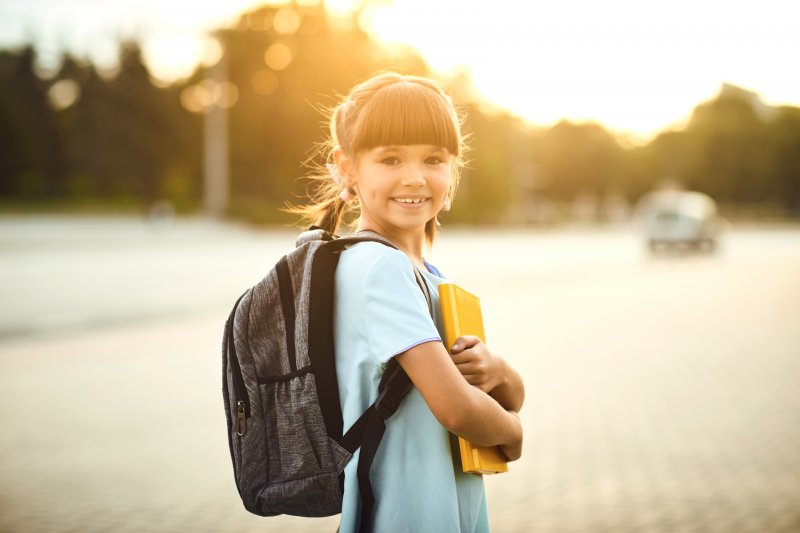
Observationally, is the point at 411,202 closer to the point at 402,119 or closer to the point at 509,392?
the point at 402,119

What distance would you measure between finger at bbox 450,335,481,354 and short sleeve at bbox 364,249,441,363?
0.28 feet

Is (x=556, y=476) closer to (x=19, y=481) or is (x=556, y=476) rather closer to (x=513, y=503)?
(x=513, y=503)

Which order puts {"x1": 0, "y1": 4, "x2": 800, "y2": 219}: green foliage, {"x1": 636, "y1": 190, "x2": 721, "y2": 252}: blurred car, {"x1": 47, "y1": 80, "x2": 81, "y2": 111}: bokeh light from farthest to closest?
{"x1": 47, "y1": 80, "x2": 81, "y2": 111}: bokeh light
{"x1": 0, "y1": 4, "x2": 800, "y2": 219}: green foliage
{"x1": 636, "y1": 190, "x2": 721, "y2": 252}: blurred car

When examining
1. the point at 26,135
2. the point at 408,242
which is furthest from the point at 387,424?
the point at 26,135

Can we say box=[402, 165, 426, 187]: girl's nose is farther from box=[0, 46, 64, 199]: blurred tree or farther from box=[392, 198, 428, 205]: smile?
box=[0, 46, 64, 199]: blurred tree

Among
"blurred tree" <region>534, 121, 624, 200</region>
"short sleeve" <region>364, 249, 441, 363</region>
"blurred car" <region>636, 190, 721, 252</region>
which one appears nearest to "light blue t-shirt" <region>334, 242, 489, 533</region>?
"short sleeve" <region>364, 249, 441, 363</region>

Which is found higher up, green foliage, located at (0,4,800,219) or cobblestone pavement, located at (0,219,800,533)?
green foliage, located at (0,4,800,219)

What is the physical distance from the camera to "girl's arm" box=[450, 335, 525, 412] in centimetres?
162

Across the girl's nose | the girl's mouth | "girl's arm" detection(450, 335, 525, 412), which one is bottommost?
"girl's arm" detection(450, 335, 525, 412)

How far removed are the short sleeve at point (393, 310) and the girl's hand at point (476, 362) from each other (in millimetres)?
97

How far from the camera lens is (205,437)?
5.98 m

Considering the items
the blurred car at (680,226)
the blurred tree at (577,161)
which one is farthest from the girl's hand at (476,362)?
the blurred tree at (577,161)

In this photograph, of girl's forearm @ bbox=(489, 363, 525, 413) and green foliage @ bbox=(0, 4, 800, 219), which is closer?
girl's forearm @ bbox=(489, 363, 525, 413)

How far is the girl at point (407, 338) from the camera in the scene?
5.03ft
